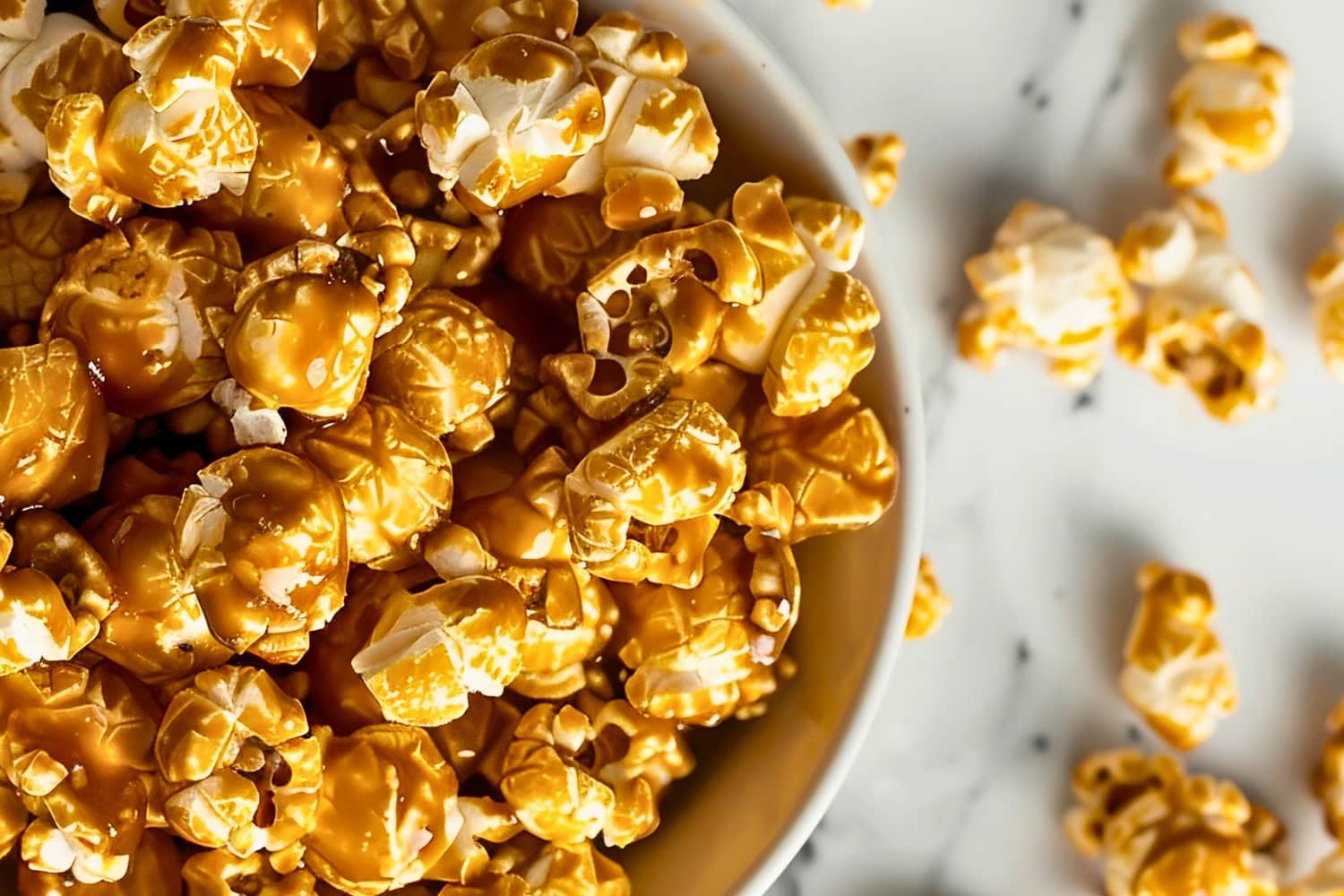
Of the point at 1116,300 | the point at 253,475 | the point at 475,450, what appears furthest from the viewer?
the point at 1116,300

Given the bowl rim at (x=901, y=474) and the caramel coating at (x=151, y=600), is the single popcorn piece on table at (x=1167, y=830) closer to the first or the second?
the bowl rim at (x=901, y=474)

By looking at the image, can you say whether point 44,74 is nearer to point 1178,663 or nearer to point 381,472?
point 381,472

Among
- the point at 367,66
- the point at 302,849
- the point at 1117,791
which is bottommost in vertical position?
the point at 1117,791

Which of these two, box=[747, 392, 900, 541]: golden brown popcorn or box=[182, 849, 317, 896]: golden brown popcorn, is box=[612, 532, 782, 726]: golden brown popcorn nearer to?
box=[747, 392, 900, 541]: golden brown popcorn

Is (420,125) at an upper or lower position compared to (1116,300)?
upper

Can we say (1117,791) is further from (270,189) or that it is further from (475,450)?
(270,189)

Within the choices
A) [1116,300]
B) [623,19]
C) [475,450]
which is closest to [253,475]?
[475,450]

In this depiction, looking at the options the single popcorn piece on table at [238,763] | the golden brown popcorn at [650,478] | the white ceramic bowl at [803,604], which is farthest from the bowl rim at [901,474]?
the single popcorn piece on table at [238,763]
